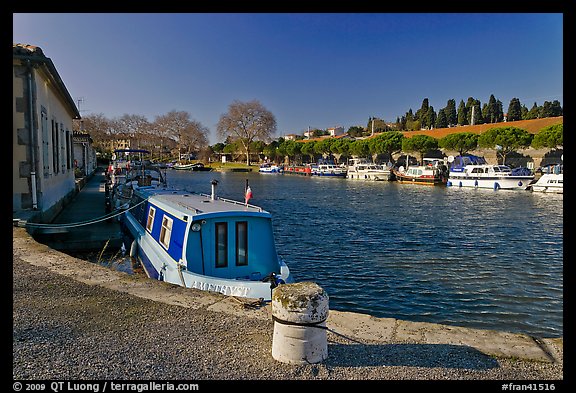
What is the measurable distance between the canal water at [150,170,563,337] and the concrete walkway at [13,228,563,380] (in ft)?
19.2

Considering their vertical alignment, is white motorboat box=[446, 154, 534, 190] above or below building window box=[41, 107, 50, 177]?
below

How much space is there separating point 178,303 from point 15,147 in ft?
35.1

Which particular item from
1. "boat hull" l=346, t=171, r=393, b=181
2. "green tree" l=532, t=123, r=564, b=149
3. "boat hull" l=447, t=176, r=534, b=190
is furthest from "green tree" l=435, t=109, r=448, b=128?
"boat hull" l=447, t=176, r=534, b=190

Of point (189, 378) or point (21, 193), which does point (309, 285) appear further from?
point (21, 193)

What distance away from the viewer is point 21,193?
13984 mm

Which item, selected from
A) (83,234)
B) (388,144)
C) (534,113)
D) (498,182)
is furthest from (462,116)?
(83,234)

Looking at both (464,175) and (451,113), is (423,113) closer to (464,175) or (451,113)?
(451,113)

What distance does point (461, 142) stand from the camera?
75.6m

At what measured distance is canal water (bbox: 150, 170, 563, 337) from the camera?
38.5ft

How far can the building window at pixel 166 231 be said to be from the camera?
11.3 m

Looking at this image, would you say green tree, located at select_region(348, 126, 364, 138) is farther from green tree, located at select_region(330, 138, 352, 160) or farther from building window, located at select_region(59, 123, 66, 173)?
building window, located at select_region(59, 123, 66, 173)

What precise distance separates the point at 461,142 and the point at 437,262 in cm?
6495

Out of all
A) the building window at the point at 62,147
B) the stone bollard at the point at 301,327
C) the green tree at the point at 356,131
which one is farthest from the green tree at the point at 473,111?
the stone bollard at the point at 301,327
